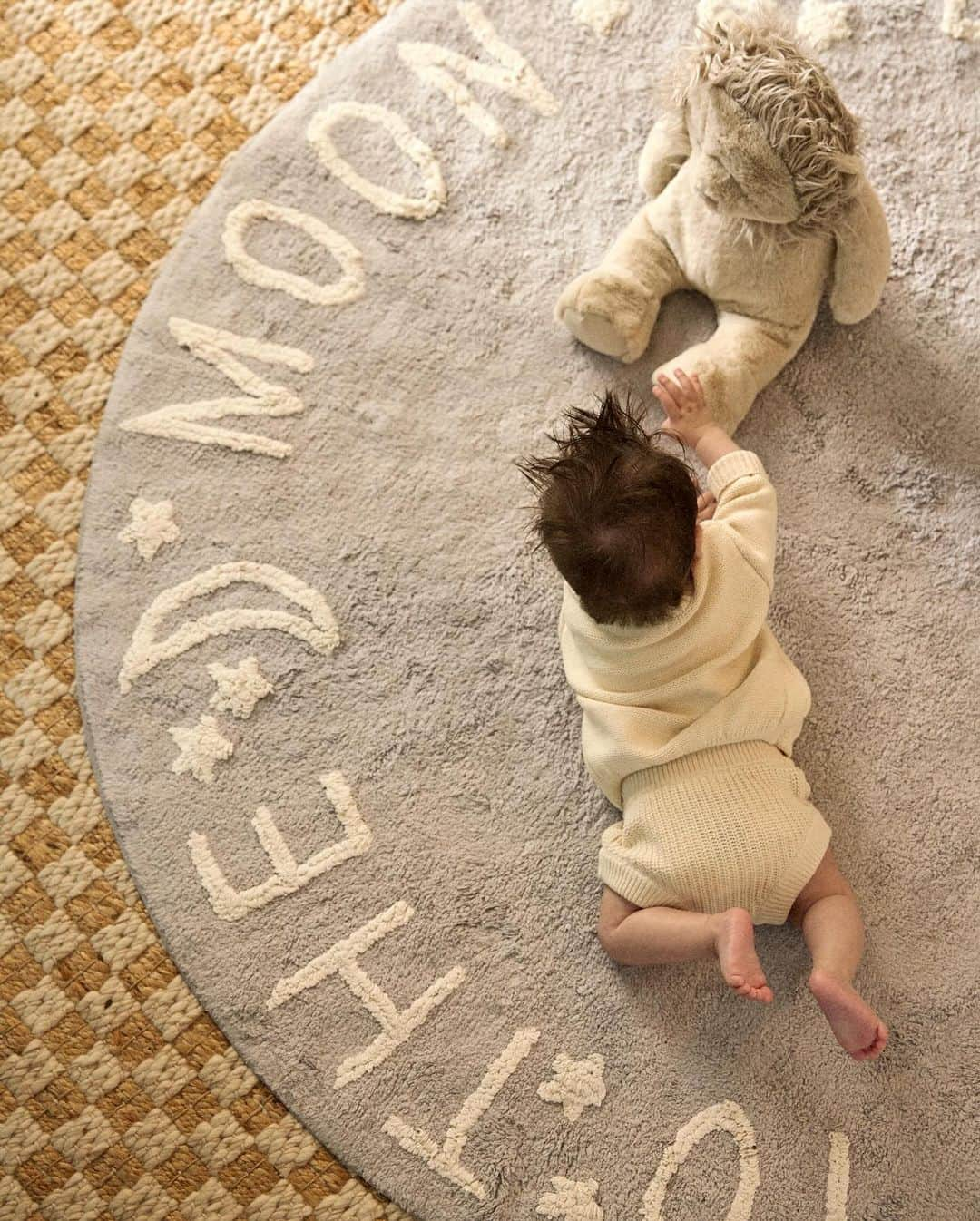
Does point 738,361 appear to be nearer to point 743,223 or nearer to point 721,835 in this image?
point 743,223

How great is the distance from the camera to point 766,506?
103 cm

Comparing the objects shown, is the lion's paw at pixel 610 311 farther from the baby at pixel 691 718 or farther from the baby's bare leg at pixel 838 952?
the baby's bare leg at pixel 838 952

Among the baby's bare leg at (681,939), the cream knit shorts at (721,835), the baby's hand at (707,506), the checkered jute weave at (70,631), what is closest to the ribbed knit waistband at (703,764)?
the cream knit shorts at (721,835)

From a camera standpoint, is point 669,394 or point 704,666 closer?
point 704,666

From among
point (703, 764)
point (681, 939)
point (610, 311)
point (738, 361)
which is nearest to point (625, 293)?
point (610, 311)

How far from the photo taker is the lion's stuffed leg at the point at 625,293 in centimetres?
113

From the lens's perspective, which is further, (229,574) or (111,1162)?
(229,574)

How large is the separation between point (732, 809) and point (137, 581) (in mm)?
637

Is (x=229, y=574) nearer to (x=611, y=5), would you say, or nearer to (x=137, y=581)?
(x=137, y=581)

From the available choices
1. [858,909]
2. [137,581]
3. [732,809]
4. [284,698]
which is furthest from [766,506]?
[137,581]

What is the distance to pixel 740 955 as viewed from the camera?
2.93ft

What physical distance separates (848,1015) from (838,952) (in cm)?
6

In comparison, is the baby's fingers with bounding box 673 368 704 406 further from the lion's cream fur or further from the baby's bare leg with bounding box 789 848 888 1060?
the baby's bare leg with bounding box 789 848 888 1060

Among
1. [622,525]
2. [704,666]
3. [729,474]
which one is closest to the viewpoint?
[622,525]
